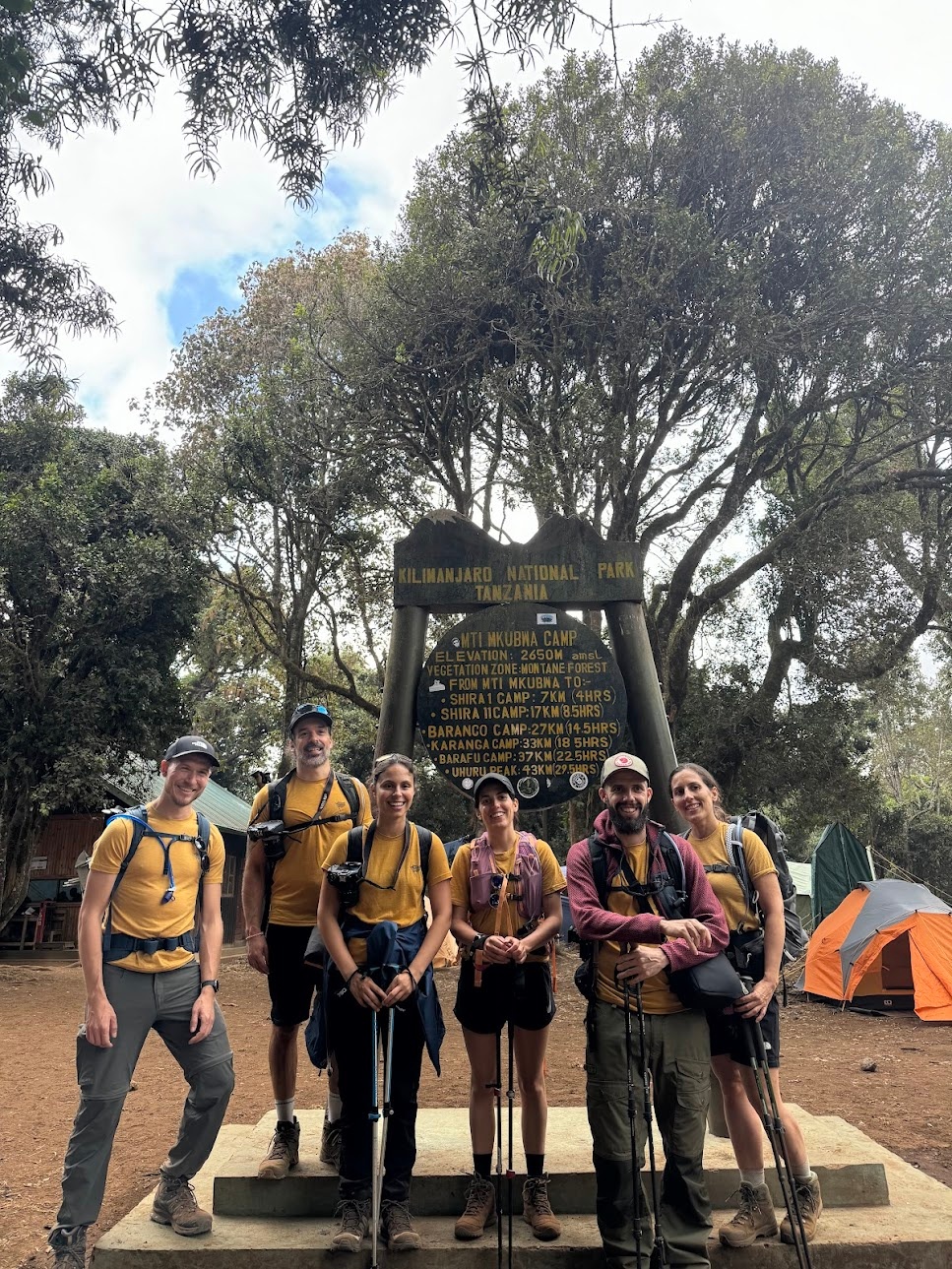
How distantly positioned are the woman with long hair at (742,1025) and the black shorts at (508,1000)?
703 mm

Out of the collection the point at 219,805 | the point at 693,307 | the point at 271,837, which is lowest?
the point at 271,837

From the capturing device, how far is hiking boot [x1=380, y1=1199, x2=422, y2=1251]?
3.56 m

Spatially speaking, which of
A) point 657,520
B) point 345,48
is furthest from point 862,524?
point 345,48

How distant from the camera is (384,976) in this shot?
366 centimetres

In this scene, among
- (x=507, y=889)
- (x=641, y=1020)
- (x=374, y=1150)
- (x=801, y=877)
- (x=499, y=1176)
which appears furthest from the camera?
(x=801, y=877)

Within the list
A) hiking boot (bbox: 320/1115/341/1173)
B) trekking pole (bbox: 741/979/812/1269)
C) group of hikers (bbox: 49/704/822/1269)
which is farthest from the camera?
hiking boot (bbox: 320/1115/341/1173)

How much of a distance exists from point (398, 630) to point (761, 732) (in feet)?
36.1

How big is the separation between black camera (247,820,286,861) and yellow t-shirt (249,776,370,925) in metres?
0.03

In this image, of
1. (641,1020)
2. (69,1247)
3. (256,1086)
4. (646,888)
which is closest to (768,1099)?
(641,1020)

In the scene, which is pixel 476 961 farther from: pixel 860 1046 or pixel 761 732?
pixel 761 732

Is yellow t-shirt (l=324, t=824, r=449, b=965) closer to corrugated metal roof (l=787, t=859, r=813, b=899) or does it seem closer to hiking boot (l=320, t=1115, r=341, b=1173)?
hiking boot (l=320, t=1115, r=341, b=1173)

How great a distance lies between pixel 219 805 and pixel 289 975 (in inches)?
809

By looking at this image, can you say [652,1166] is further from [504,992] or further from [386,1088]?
[386,1088]

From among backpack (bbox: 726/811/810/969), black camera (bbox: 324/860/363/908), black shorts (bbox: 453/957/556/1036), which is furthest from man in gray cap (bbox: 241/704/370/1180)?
backpack (bbox: 726/811/810/969)
